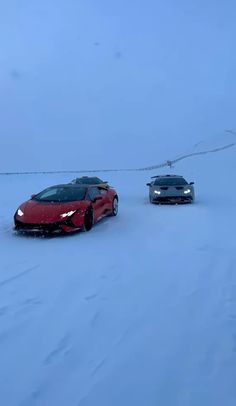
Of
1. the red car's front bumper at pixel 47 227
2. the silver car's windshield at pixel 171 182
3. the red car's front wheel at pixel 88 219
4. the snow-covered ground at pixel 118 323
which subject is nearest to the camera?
the snow-covered ground at pixel 118 323

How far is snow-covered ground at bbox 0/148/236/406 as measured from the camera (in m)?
3.31

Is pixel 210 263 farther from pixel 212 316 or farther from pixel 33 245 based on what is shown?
pixel 33 245

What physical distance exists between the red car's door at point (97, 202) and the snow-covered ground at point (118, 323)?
243 centimetres

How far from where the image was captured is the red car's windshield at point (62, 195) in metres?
11.2

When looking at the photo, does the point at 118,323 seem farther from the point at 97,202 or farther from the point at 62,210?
the point at 97,202

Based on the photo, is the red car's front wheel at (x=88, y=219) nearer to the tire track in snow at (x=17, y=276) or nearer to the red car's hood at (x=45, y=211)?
the red car's hood at (x=45, y=211)

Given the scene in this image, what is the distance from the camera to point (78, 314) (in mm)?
4898

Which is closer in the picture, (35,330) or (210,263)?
(35,330)

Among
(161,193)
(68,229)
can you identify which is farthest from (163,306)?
(161,193)

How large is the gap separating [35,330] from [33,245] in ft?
15.8

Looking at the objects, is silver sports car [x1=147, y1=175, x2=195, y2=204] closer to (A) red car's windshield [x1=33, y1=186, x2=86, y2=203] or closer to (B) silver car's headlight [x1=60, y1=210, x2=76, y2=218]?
(A) red car's windshield [x1=33, y1=186, x2=86, y2=203]

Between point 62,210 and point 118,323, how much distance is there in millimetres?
5933

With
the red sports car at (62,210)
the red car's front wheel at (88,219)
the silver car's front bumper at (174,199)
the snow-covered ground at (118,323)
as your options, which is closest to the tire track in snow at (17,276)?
the snow-covered ground at (118,323)

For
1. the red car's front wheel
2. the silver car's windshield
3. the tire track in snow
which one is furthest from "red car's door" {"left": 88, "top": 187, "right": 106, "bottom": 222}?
the silver car's windshield
